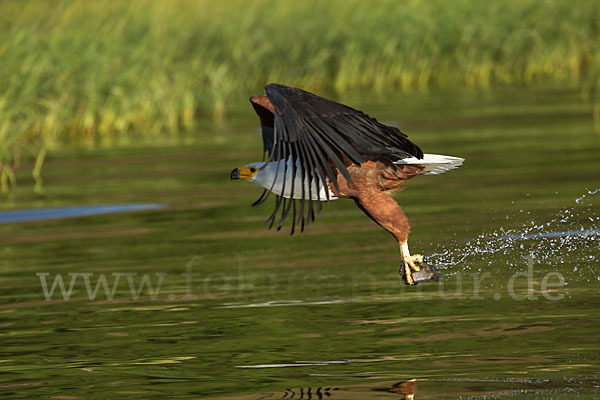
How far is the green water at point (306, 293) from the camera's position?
18.4 ft

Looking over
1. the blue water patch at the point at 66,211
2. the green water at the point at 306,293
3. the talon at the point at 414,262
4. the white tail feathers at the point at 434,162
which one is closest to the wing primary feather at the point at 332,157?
the white tail feathers at the point at 434,162

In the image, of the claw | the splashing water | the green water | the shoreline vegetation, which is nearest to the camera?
the green water

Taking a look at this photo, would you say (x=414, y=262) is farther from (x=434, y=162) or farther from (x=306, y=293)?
(x=306, y=293)

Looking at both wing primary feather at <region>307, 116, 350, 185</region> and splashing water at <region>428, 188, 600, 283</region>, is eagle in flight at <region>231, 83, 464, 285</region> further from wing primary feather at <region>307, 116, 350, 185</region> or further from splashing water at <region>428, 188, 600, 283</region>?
splashing water at <region>428, 188, 600, 283</region>

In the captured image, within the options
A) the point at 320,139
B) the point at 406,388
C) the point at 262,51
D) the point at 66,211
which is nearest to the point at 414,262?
the point at 320,139

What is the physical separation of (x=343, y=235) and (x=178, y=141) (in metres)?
6.82

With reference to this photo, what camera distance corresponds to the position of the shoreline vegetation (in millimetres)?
16688

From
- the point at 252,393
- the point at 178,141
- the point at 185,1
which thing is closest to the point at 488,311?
the point at 252,393

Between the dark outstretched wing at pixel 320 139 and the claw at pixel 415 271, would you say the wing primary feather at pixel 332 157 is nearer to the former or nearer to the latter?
the dark outstretched wing at pixel 320 139

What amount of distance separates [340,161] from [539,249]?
9.30ft

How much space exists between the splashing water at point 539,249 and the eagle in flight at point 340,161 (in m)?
1.58

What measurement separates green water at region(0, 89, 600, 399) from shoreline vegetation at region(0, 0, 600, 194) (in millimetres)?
3449

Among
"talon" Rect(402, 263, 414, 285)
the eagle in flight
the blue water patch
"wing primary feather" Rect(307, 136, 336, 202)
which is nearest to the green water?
the blue water patch

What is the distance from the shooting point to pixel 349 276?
791cm
